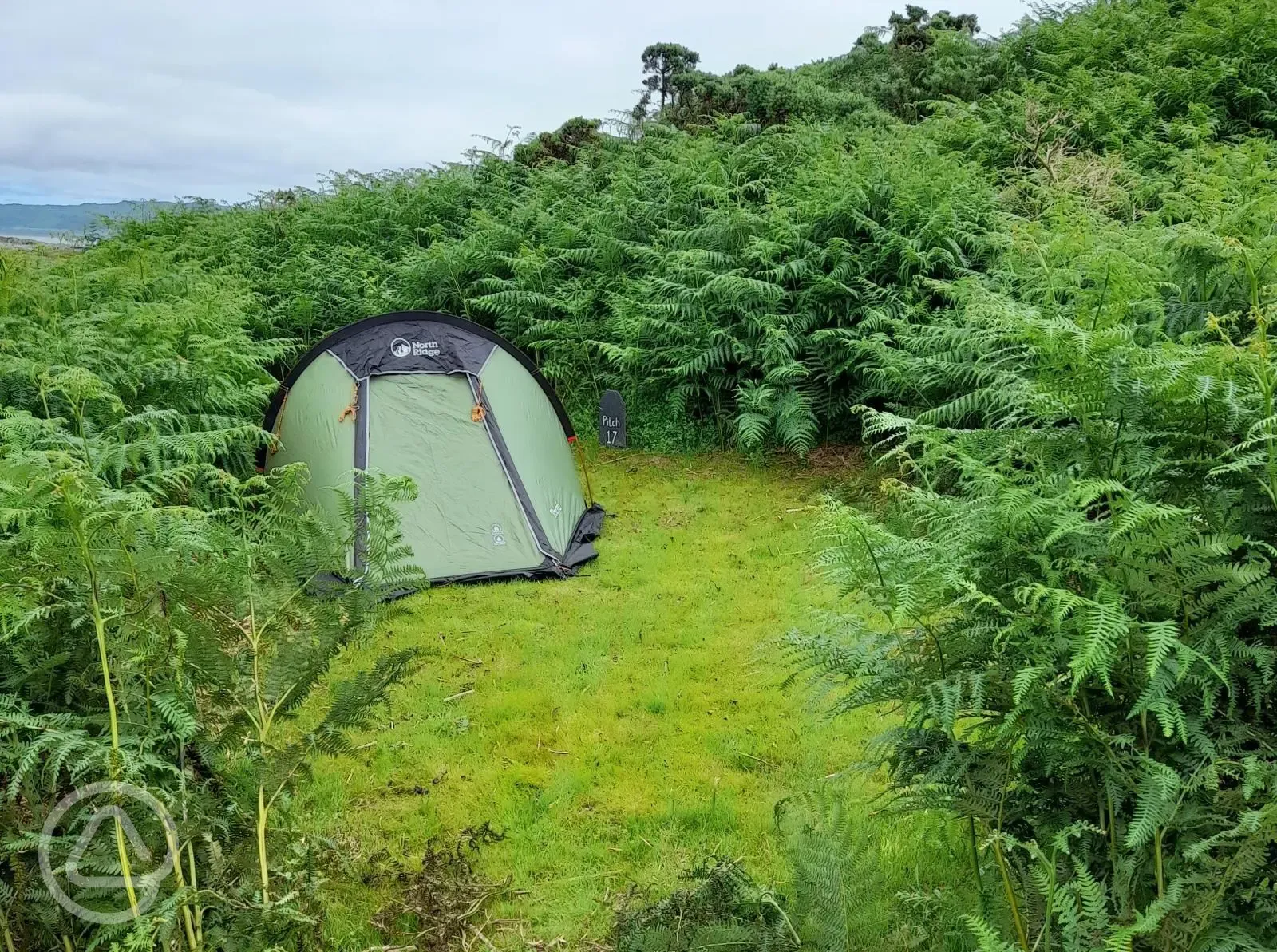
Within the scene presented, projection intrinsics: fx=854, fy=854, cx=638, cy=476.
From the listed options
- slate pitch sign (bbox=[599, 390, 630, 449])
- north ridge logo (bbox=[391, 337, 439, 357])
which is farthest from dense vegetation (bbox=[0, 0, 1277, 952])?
slate pitch sign (bbox=[599, 390, 630, 449])

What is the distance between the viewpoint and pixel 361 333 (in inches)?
228

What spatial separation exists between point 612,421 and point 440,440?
1.62 meters

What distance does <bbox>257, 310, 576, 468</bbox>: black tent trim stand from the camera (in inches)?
228

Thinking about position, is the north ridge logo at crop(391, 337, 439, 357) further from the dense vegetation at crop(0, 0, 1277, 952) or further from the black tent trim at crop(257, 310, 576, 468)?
the dense vegetation at crop(0, 0, 1277, 952)

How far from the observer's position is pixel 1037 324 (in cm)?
188

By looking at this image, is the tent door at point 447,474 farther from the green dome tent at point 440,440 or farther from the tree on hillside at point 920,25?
the tree on hillside at point 920,25

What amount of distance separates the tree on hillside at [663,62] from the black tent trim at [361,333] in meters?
9.16

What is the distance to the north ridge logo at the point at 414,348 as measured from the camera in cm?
575

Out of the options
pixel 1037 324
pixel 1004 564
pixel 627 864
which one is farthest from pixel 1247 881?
pixel 627 864

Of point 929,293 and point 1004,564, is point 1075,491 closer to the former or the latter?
point 1004,564

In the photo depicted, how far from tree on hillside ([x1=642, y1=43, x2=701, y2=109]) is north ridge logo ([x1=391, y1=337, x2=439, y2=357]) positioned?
375 inches

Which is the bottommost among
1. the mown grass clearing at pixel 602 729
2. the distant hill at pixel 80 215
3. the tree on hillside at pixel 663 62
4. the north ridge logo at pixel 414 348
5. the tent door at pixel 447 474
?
the mown grass clearing at pixel 602 729

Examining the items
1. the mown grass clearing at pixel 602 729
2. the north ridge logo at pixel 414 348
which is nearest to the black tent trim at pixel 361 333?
the north ridge logo at pixel 414 348

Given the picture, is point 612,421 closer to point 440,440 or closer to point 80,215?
point 440,440
